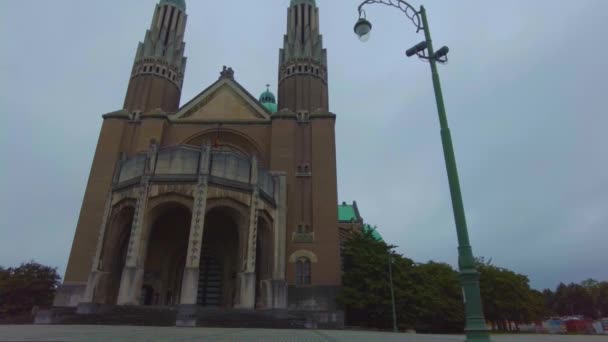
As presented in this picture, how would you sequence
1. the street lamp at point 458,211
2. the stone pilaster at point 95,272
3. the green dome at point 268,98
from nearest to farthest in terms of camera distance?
1. the street lamp at point 458,211
2. the stone pilaster at point 95,272
3. the green dome at point 268,98

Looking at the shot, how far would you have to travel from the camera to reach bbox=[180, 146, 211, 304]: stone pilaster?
1827cm

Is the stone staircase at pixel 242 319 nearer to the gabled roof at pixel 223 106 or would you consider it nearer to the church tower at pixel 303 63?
the gabled roof at pixel 223 106

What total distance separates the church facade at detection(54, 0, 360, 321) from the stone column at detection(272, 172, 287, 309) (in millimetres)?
74

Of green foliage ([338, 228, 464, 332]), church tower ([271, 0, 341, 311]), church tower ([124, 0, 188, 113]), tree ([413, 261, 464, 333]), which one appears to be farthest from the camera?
church tower ([124, 0, 188, 113])

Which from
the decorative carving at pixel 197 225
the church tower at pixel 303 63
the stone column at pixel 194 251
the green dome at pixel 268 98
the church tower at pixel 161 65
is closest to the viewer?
the stone column at pixel 194 251

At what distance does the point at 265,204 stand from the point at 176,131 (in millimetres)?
12010

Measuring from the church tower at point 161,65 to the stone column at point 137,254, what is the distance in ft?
40.1

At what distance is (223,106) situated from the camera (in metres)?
32.4

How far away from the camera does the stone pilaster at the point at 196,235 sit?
1827 cm

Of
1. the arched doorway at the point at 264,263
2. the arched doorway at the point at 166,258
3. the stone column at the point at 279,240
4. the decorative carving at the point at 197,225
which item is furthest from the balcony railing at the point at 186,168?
the arched doorway at the point at 166,258

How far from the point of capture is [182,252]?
87.9ft

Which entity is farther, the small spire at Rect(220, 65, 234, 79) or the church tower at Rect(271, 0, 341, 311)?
the small spire at Rect(220, 65, 234, 79)

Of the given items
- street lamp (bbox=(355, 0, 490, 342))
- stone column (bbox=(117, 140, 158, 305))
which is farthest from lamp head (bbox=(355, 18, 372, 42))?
stone column (bbox=(117, 140, 158, 305))

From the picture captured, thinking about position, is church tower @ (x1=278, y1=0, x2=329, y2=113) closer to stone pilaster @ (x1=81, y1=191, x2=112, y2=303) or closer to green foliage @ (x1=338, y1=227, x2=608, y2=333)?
green foliage @ (x1=338, y1=227, x2=608, y2=333)
